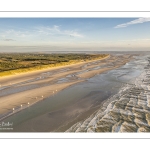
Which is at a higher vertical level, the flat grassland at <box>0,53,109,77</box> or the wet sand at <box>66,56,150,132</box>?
the flat grassland at <box>0,53,109,77</box>

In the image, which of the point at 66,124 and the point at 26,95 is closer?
the point at 66,124

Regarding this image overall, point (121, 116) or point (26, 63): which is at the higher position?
point (26, 63)

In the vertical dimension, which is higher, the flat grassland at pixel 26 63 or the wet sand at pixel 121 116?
the flat grassland at pixel 26 63

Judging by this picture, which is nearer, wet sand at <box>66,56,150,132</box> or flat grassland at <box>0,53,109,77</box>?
wet sand at <box>66,56,150,132</box>

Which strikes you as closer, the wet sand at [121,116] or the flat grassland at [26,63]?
the wet sand at [121,116]

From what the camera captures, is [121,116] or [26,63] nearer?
[121,116]
